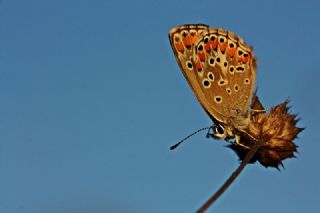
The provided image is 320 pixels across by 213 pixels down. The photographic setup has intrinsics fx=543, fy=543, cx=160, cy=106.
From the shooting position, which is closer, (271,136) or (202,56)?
(271,136)

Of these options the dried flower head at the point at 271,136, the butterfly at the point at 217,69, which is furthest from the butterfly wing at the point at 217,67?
the dried flower head at the point at 271,136

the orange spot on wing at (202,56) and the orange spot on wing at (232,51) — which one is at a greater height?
the orange spot on wing at (202,56)

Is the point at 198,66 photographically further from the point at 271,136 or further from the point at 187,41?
the point at 271,136

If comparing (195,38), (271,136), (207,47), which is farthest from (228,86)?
(271,136)

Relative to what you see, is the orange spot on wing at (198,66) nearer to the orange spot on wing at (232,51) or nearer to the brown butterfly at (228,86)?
the brown butterfly at (228,86)

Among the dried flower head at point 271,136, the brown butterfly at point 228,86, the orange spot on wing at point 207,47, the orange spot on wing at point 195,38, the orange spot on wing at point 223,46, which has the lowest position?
the dried flower head at point 271,136

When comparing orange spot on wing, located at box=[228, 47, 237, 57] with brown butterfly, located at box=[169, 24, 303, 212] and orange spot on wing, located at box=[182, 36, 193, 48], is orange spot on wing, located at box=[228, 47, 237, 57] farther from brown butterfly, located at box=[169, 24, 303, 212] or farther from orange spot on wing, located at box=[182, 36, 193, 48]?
orange spot on wing, located at box=[182, 36, 193, 48]
